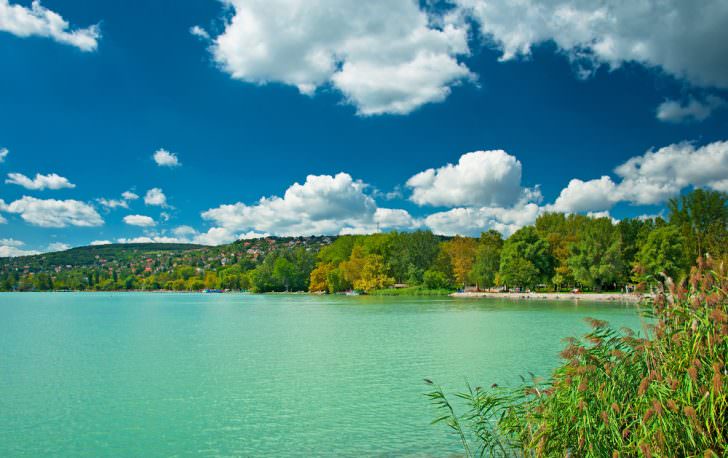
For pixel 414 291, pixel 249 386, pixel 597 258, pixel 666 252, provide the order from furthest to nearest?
pixel 414 291 < pixel 597 258 < pixel 666 252 < pixel 249 386

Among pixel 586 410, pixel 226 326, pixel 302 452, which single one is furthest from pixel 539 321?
pixel 586 410

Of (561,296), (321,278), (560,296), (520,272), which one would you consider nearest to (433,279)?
(520,272)

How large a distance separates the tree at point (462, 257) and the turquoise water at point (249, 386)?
2554 inches

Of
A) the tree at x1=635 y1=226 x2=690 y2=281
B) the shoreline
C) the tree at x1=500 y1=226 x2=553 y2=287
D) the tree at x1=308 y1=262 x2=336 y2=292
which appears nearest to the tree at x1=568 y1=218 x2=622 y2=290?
the shoreline

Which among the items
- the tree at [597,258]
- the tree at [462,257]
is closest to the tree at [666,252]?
the tree at [597,258]

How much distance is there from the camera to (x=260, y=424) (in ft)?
45.1

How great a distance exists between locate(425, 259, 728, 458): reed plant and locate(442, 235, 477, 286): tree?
92.4m

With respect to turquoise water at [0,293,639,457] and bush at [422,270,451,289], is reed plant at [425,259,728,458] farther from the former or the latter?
bush at [422,270,451,289]

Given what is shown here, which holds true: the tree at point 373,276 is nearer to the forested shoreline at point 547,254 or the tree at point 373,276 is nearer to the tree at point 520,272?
the forested shoreline at point 547,254

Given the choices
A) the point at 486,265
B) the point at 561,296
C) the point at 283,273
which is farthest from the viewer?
the point at 283,273

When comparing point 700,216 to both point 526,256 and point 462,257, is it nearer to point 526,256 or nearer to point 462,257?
point 526,256

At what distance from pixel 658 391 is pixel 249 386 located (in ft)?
49.2

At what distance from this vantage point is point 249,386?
60.8ft

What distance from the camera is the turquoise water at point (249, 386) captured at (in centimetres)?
1228
